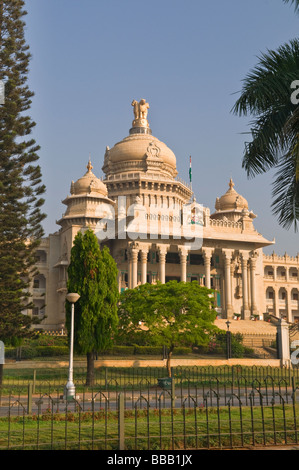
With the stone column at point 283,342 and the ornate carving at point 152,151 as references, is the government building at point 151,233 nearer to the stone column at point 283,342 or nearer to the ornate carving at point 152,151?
the ornate carving at point 152,151

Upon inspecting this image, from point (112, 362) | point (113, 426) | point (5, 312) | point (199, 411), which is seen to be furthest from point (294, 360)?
point (113, 426)

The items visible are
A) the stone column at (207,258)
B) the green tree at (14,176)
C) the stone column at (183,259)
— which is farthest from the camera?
the stone column at (207,258)

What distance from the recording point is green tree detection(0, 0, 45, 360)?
86.0 feet

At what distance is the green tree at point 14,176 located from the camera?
1032 inches

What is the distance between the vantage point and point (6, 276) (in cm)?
2611

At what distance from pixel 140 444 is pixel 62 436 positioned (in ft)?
6.81

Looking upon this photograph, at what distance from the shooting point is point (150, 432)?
1212 cm

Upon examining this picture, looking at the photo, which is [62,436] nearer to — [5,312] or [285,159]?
[285,159]

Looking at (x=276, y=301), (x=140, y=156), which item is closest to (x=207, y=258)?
Answer: (x=140, y=156)

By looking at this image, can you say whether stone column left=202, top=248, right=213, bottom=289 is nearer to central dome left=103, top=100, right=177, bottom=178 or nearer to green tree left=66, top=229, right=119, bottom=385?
central dome left=103, top=100, right=177, bottom=178

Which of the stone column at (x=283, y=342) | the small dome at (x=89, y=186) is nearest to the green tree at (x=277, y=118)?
the stone column at (x=283, y=342)

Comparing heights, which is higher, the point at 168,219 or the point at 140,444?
the point at 168,219

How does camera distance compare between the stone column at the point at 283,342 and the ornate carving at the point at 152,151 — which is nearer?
the stone column at the point at 283,342

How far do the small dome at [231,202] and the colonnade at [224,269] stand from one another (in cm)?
1153
